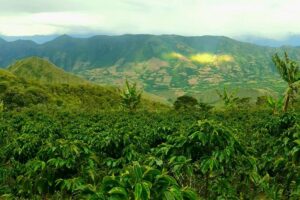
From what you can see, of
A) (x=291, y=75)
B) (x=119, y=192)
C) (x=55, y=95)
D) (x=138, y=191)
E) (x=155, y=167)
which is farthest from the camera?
(x=55, y=95)

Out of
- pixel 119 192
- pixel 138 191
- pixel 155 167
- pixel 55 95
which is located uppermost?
pixel 138 191

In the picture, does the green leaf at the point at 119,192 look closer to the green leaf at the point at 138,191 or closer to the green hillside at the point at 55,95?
the green leaf at the point at 138,191

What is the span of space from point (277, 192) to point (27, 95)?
4656 inches

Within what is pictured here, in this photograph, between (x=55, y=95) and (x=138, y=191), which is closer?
(x=138, y=191)

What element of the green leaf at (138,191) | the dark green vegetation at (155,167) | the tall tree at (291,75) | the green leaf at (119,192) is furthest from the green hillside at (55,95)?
the green leaf at (138,191)

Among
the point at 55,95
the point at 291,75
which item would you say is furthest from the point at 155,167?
the point at 55,95

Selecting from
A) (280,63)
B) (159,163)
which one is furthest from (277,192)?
(280,63)

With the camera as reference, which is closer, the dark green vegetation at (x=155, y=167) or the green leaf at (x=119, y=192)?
the green leaf at (x=119, y=192)

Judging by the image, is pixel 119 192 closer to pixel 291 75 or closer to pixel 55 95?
pixel 291 75

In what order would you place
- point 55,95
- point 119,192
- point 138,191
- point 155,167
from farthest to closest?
point 55,95, point 155,167, point 119,192, point 138,191

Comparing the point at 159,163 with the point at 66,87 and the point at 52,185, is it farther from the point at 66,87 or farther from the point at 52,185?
the point at 66,87

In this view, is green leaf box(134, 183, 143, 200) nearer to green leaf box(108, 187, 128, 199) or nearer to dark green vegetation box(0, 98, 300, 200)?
dark green vegetation box(0, 98, 300, 200)

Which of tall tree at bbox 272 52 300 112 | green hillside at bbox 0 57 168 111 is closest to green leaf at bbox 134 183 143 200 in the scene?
tall tree at bbox 272 52 300 112

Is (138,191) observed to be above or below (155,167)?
above
